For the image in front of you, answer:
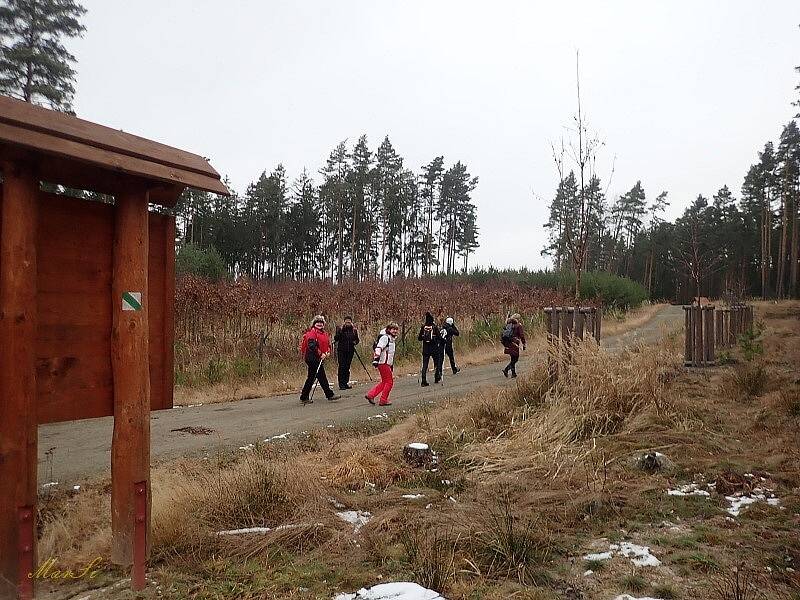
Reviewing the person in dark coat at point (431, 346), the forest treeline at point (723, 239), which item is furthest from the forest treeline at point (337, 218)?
the person in dark coat at point (431, 346)

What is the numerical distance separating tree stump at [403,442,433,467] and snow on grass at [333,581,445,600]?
292cm

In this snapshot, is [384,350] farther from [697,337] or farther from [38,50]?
[38,50]

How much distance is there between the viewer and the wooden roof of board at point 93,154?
2770mm

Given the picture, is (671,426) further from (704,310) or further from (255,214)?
(255,214)

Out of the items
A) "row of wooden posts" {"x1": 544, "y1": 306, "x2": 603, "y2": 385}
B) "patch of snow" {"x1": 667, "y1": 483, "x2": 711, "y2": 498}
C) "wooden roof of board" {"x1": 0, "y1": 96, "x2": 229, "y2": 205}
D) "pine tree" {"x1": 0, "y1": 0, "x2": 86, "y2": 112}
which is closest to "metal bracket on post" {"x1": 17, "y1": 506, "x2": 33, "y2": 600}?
"wooden roof of board" {"x1": 0, "y1": 96, "x2": 229, "y2": 205}

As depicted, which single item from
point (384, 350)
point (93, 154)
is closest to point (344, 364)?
point (384, 350)

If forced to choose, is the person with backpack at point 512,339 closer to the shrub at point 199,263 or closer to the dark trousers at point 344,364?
the dark trousers at point 344,364

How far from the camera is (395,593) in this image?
123 inches

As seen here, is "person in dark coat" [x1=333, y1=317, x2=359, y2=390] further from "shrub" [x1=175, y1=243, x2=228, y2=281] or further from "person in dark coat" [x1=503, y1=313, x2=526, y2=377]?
"shrub" [x1=175, y1=243, x2=228, y2=281]

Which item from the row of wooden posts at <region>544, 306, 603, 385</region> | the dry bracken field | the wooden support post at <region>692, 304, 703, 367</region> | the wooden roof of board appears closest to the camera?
the wooden roof of board

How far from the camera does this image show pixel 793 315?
29750mm

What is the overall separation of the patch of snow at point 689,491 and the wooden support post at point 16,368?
A: 16.3 feet

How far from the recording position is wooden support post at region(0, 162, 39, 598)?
2.95m

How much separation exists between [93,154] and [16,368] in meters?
1.20
